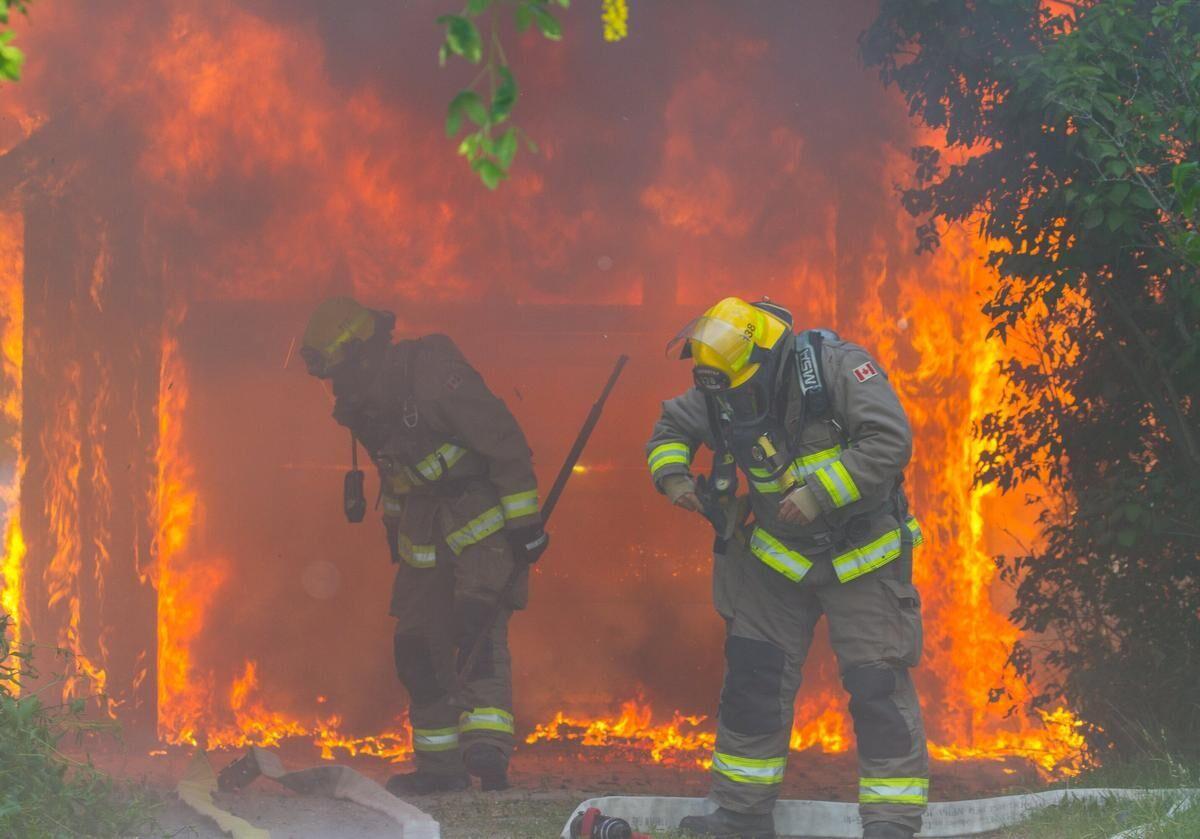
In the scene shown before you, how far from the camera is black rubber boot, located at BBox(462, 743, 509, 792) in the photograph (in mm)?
5633

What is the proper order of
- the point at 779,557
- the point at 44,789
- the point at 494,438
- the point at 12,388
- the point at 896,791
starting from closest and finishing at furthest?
the point at 44,789, the point at 896,791, the point at 779,557, the point at 494,438, the point at 12,388

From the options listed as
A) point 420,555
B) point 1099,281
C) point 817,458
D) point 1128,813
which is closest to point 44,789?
point 420,555

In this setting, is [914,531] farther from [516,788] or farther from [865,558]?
[516,788]

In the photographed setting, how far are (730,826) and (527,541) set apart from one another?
167 cm

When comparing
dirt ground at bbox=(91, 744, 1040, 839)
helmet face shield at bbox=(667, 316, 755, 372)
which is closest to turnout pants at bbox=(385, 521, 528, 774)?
dirt ground at bbox=(91, 744, 1040, 839)

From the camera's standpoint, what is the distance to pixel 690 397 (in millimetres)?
4805

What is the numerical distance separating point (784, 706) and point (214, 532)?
4400 mm

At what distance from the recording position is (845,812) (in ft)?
15.4

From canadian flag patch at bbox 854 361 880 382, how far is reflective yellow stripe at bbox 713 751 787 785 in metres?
1.32

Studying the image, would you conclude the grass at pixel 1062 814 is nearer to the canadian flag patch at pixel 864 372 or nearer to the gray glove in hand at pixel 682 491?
the gray glove in hand at pixel 682 491

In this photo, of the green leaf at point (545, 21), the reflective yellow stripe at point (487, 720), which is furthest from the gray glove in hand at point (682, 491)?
the green leaf at point (545, 21)

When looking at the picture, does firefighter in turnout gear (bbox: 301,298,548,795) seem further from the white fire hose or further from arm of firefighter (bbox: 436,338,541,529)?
the white fire hose

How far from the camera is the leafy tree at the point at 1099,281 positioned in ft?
14.3

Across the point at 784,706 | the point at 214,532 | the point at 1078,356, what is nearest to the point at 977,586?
the point at 1078,356
